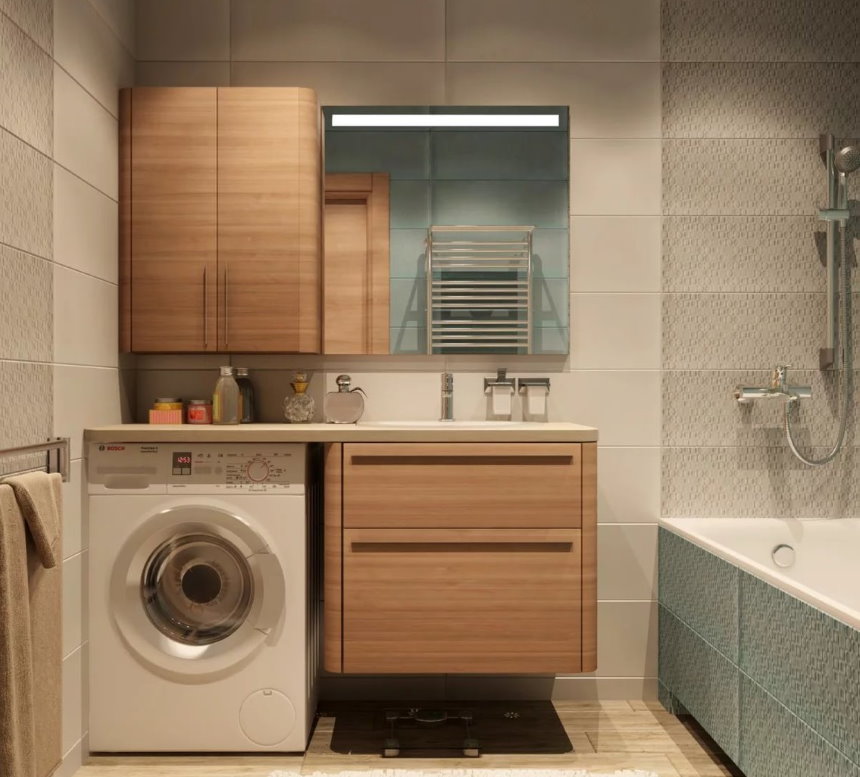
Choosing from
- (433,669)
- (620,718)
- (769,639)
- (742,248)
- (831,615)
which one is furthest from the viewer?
(742,248)

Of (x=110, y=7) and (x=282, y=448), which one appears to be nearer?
(x=282, y=448)

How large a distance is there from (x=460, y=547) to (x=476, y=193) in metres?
1.25

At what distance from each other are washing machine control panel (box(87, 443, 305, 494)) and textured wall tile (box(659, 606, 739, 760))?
1.28 m

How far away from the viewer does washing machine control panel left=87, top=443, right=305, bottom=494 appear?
2.26m

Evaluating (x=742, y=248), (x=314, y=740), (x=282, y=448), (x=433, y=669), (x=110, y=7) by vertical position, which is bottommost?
(x=314, y=740)

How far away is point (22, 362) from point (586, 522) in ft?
5.11

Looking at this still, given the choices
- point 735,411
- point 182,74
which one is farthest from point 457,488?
point 182,74

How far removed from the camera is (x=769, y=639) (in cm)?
184

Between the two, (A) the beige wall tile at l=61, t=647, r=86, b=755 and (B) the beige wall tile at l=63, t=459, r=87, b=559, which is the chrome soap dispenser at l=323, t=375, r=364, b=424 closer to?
(B) the beige wall tile at l=63, t=459, r=87, b=559

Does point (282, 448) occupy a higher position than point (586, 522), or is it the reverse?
point (282, 448)

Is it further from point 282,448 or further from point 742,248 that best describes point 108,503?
point 742,248

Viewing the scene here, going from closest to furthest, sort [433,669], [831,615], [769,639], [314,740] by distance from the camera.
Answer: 1. [831,615]
2. [769,639]
3. [433,669]
4. [314,740]

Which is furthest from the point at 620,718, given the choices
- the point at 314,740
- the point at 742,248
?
the point at 742,248

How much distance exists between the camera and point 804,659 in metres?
1.67
